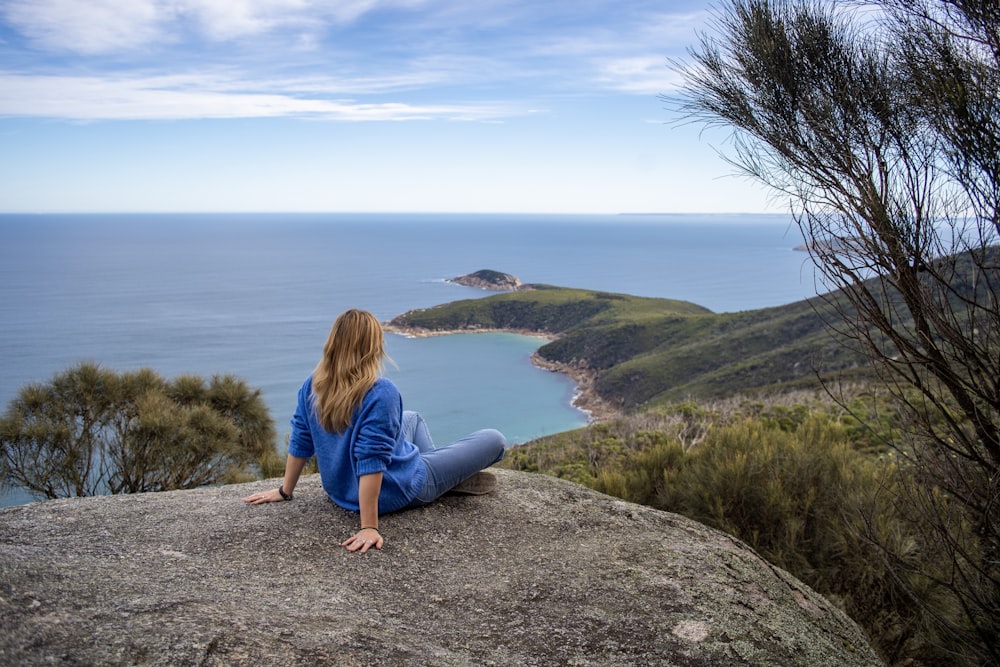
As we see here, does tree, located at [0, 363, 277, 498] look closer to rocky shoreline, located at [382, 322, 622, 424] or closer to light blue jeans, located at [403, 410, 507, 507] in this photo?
light blue jeans, located at [403, 410, 507, 507]

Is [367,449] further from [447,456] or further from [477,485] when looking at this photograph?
[477,485]

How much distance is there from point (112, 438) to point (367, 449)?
11349 millimetres

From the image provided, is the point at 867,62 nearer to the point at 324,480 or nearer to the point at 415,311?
the point at 324,480

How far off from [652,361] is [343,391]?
209 feet

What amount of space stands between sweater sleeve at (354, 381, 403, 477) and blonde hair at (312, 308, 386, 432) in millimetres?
69

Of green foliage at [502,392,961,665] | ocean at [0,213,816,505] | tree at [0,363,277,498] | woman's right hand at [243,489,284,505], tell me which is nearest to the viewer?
woman's right hand at [243,489,284,505]

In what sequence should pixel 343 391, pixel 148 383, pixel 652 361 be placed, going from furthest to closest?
pixel 652 361 → pixel 148 383 → pixel 343 391

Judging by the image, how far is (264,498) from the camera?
4.86m

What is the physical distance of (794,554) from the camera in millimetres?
6148

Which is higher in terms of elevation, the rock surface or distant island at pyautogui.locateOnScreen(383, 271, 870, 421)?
the rock surface

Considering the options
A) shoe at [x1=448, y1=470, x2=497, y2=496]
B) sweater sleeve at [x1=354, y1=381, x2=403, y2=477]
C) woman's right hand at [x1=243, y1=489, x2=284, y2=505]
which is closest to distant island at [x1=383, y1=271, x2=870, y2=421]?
shoe at [x1=448, y1=470, x2=497, y2=496]

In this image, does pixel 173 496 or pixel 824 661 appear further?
pixel 173 496

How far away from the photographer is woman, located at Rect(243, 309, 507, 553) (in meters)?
4.19

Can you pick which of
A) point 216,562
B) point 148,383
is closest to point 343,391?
point 216,562
